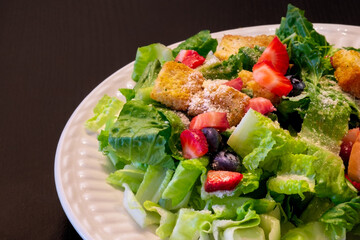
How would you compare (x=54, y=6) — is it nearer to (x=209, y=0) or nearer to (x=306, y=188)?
(x=209, y=0)

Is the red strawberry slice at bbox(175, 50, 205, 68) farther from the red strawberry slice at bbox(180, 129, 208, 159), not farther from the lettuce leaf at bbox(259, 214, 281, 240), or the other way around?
the lettuce leaf at bbox(259, 214, 281, 240)

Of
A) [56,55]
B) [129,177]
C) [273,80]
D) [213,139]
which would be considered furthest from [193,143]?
[56,55]

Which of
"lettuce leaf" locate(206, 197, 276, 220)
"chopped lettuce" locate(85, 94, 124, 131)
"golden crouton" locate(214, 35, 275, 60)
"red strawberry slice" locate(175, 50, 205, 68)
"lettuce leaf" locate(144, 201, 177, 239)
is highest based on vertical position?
"golden crouton" locate(214, 35, 275, 60)

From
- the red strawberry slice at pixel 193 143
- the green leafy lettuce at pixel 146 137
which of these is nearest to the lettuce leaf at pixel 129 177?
the green leafy lettuce at pixel 146 137

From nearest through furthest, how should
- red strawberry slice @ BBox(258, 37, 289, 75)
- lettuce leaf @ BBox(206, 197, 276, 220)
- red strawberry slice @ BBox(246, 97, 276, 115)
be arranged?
lettuce leaf @ BBox(206, 197, 276, 220), red strawberry slice @ BBox(246, 97, 276, 115), red strawberry slice @ BBox(258, 37, 289, 75)

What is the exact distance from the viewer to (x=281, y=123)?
2.06 metres

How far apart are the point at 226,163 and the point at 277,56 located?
2.27 ft

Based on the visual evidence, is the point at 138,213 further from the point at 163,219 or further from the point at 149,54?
the point at 149,54

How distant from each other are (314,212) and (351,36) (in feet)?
4.82

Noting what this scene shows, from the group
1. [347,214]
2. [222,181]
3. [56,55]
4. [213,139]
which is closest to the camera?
[347,214]

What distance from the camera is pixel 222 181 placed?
1697 mm

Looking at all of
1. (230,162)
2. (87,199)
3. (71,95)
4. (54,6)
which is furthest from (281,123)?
(54,6)

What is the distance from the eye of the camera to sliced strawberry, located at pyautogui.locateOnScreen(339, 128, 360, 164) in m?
1.83

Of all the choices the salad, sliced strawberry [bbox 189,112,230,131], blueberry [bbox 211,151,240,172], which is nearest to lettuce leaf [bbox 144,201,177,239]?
the salad
